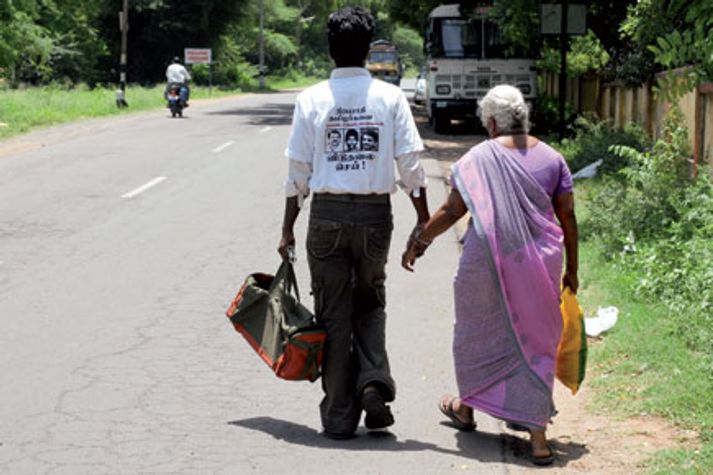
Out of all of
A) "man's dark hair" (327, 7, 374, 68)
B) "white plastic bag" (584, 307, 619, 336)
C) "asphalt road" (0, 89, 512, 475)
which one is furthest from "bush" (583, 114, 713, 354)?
"man's dark hair" (327, 7, 374, 68)

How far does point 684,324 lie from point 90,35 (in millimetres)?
60271

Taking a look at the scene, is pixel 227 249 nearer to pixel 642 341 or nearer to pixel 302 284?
pixel 302 284

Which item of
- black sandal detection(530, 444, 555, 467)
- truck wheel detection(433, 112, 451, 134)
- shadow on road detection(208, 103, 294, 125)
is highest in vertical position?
black sandal detection(530, 444, 555, 467)

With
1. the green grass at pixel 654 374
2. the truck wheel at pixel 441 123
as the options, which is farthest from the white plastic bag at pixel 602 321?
the truck wheel at pixel 441 123

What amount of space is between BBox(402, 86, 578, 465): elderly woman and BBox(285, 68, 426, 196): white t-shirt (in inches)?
12.4

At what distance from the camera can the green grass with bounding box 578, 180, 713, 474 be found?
18.2 feet

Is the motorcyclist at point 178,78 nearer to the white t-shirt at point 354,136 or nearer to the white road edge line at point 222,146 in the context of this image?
the white road edge line at point 222,146

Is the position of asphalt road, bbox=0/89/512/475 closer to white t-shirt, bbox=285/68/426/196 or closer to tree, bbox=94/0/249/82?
white t-shirt, bbox=285/68/426/196

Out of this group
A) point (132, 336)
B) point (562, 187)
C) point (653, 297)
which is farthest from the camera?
point (653, 297)

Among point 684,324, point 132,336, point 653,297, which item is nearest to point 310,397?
point 132,336

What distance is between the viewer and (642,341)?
741 cm

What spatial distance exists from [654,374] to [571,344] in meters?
1.10

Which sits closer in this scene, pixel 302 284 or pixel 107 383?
pixel 107 383

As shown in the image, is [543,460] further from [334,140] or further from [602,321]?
[602,321]
